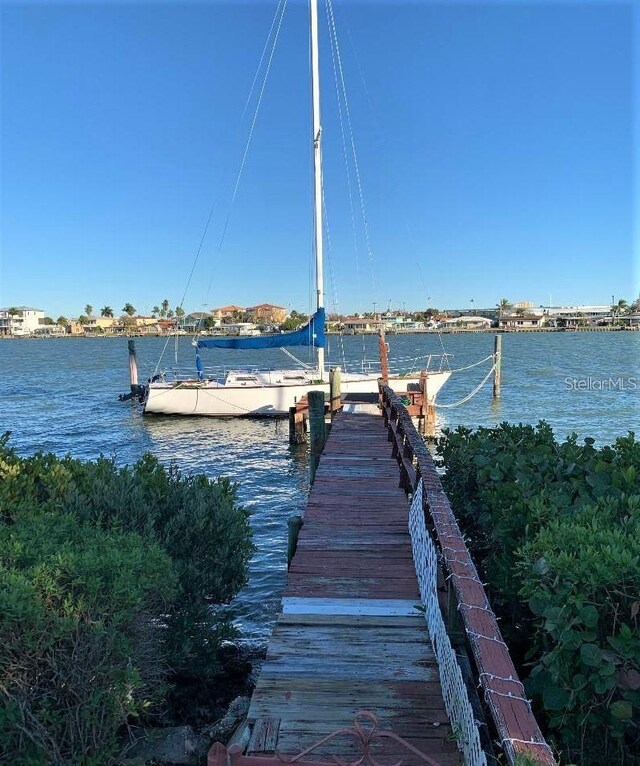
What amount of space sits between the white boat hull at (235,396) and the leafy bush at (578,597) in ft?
67.4

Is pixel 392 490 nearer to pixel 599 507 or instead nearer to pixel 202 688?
pixel 202 688

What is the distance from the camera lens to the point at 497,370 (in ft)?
113

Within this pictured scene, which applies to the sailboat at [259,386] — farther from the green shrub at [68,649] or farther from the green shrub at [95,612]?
the green shrub at [68,649]

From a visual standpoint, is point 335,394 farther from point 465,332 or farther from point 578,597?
point 465,332

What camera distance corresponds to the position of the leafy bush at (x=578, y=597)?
2355 millimetres

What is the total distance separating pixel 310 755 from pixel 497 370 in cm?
3348

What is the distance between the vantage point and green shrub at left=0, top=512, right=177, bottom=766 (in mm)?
3158

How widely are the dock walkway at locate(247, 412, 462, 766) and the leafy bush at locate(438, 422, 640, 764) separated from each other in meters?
0.64

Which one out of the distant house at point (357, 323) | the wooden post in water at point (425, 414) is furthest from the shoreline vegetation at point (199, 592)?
the distant house at point (357, 323)

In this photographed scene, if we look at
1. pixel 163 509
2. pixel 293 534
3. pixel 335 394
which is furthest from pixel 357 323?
pixel 163 509

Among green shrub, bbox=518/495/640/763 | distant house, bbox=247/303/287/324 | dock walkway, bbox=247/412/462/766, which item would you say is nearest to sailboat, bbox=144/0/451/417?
dock walkway, bbox=247/412/462/766

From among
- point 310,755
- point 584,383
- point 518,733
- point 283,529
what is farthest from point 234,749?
point 584,383

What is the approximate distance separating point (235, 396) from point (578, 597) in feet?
79.0

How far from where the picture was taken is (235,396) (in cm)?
2597
